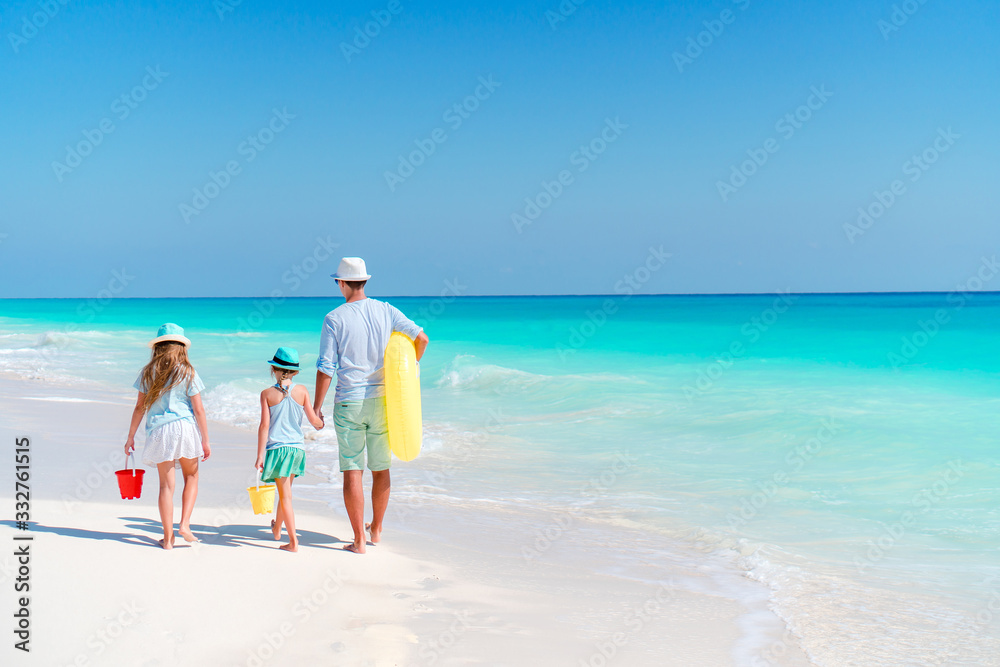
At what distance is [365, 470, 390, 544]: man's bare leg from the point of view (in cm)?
455

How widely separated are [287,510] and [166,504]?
0.62 meters

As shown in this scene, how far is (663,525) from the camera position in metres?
6.00

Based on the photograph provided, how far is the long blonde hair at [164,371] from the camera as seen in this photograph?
13.3 feet

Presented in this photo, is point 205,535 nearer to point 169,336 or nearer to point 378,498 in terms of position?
point 378,498

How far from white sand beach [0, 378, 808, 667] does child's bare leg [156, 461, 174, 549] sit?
0.08 metres

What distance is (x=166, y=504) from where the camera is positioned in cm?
407

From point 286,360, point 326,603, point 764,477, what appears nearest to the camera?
point 326,603

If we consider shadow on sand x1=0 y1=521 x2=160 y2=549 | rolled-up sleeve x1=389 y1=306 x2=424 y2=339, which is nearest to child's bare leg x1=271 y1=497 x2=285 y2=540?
shadow on sand x1=0 y1=521 x2=160 y2=549

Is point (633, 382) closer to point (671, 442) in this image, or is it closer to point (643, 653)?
point (671, 442)

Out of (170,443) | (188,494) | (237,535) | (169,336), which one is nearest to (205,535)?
(237,535)

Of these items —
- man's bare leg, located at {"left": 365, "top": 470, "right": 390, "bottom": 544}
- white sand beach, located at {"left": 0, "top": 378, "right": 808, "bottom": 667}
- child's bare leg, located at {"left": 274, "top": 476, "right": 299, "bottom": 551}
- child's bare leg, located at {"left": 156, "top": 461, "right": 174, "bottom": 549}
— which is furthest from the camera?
man's bare leg, located at {"left": 365, "top": 470, "right": 390, "bottom": 544}

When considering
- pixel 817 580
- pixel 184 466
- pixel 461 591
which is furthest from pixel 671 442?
pixel 184 466

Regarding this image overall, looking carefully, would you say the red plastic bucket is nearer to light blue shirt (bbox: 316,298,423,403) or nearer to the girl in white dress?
the girl in white dress

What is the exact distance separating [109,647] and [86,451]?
4992 mm
